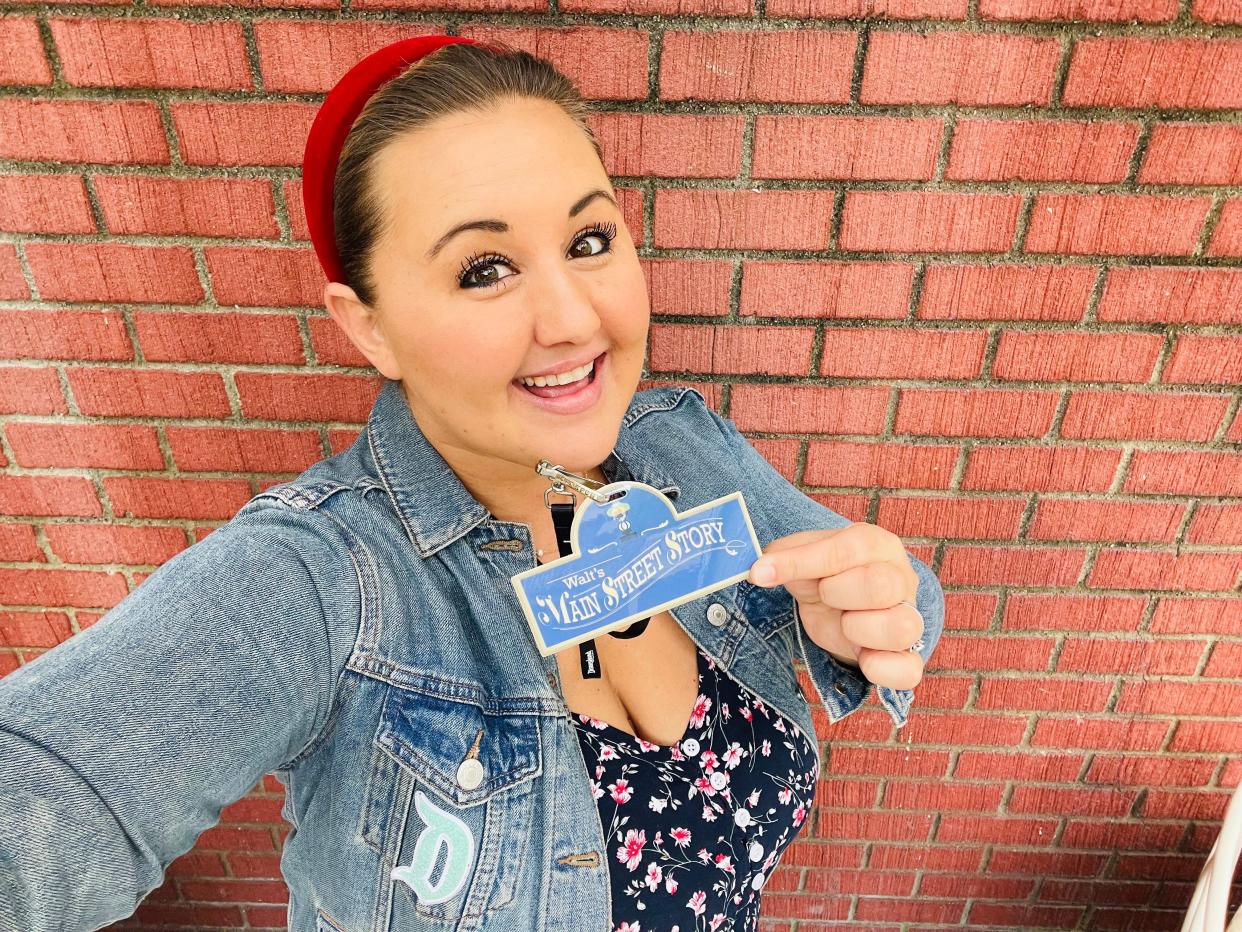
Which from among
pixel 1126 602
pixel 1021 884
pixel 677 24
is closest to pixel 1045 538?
pixel 1126 602

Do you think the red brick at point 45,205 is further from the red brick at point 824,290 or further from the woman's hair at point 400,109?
the red brick at point 824,290

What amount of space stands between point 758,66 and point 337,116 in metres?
0.87

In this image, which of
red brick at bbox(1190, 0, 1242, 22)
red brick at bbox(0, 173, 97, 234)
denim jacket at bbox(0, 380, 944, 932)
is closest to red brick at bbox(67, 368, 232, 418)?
red brick at bbox(0, 173, 97, 234)

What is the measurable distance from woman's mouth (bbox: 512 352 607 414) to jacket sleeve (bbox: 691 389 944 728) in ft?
1.75

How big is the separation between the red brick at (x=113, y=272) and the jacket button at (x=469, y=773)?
129 centimetres

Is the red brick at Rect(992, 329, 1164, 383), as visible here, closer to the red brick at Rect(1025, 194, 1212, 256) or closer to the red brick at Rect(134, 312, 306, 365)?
the red brick at Rect(1025, 194, 1212, 256)

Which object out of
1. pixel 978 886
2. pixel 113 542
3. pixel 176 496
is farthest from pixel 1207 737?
pixel 113 542

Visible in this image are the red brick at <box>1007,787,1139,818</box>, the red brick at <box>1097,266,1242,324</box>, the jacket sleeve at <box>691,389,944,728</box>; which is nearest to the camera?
the jacket sleeve at <box>691,389,944,728</box>

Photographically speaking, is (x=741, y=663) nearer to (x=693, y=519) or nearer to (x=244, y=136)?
(x=693, y=519)

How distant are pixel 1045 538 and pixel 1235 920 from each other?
0.93 m

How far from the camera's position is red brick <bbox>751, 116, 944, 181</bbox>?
152cm

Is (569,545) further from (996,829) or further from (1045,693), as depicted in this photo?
(996,829)

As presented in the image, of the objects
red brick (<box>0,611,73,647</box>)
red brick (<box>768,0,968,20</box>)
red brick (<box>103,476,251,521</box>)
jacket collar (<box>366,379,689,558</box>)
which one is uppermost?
red brick (<box>768,0,968,20</box>)

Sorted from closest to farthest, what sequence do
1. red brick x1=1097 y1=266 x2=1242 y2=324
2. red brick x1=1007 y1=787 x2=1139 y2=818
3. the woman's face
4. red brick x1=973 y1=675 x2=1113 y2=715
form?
1. the woman's face
2. red brick x1=1097 y1=266 x2=1242 y2=324
3. red brick x1=973 y1=675 x2=1113 y2=715
4. red brick x1=1007 y1=787 x2=1139 y2=818
